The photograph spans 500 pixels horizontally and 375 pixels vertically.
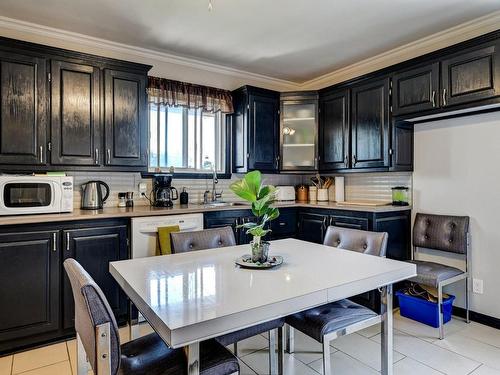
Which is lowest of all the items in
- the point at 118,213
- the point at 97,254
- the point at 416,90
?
the point at 97,254

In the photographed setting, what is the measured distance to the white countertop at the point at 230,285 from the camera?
1057mm

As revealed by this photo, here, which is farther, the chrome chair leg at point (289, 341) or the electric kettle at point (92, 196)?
the electric kettle at point (92, 196)

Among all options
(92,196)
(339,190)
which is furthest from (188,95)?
(339,190)

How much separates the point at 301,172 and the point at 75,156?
8.38 ft

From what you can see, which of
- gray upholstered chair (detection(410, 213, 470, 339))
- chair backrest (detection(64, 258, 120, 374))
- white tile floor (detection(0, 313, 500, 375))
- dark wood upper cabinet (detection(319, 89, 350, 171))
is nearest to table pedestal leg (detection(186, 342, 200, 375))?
chair backrest (detection(64, 258, 120, 374))

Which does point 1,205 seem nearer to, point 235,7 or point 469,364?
point 235,7

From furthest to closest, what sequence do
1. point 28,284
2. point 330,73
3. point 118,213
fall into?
point 330,73, point 118,213, point 28,284

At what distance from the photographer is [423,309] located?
284 cm

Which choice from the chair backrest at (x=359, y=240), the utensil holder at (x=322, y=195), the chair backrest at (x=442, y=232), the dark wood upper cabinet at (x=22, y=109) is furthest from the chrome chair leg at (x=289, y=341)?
the dark wood upper cabinet at (x=22, y=109)

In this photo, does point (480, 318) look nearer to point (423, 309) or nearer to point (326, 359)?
point (423, 309)

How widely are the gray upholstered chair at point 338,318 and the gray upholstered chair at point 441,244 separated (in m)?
0.97

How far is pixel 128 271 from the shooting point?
1586 millimetres

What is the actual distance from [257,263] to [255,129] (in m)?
2.45

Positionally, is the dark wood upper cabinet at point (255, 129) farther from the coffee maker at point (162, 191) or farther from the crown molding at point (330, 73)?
the coffee maker at point (162, 191)
